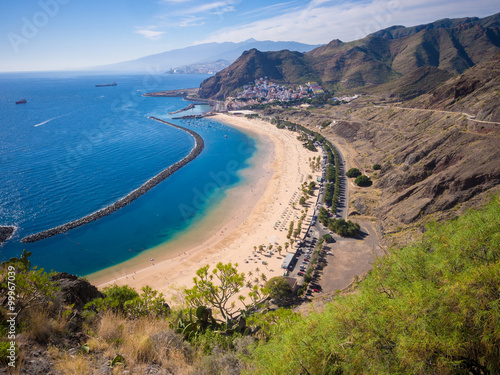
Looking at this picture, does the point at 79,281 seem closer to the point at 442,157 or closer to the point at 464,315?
the point at 464,315

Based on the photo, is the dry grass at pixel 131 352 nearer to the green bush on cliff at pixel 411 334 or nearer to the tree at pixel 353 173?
the green bush on cliff at pixel 411 334

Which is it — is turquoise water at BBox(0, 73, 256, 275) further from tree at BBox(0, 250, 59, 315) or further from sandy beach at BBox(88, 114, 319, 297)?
tree at BBox(0, 250, 59, 315)

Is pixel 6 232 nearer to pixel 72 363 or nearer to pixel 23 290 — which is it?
pixel 23 290

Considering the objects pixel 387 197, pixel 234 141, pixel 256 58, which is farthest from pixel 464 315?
pixel 256 58

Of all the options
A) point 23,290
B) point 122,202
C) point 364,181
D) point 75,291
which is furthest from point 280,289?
point 122,202

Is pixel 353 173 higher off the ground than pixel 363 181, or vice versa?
pixel 353 173

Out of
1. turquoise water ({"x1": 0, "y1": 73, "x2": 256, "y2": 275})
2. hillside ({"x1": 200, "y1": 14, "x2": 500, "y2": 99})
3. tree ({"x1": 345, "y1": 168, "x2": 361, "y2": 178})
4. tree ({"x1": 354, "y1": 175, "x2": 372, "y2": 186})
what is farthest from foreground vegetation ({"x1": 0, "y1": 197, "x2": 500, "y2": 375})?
hillside ({"x1": 200, "y1": 14, "x2": 500, "y2": 99})
